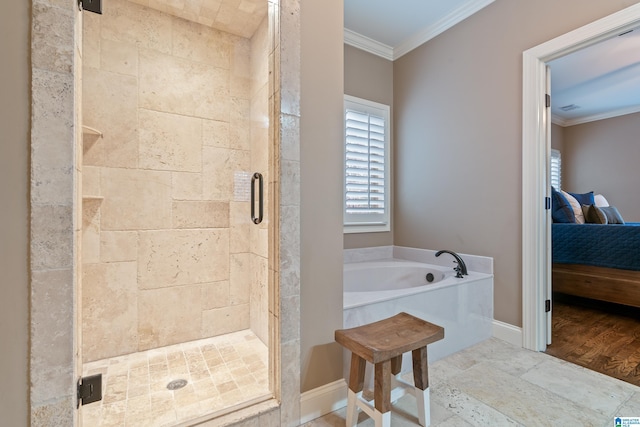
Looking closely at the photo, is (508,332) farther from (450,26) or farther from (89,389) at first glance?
(450,26)

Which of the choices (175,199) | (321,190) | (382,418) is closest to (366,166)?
(321,190)

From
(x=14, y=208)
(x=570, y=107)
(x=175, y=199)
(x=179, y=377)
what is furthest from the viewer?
(x=570, y=107)

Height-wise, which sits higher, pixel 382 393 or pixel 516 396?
pixel 382 393

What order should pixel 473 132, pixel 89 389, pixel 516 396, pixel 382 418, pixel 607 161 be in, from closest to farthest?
1. pixel 89 389
2. pixel 382 418
3. pixel 516 396
4. pixel 473 132
5. pixel 607 161

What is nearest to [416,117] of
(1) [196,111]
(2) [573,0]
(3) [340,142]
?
(2) [573,0]

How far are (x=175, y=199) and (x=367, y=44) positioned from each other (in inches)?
97.3

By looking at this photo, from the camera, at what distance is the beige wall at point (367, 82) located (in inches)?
118

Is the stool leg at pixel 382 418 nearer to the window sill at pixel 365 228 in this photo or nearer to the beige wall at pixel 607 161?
the window sill at pixel 365 228

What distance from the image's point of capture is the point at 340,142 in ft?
5.08

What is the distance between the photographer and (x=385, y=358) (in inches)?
47.9

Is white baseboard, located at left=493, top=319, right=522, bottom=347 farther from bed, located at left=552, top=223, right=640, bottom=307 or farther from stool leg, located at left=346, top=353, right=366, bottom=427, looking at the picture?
stool leg, located at left=346, top=353, right=366, bottom=427

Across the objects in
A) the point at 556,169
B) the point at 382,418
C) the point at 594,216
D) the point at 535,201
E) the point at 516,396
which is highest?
the point at 556,169

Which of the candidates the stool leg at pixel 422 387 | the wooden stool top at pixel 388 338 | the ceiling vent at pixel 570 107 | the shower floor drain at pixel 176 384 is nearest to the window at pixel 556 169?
the ceiling vent at pixel 570 107

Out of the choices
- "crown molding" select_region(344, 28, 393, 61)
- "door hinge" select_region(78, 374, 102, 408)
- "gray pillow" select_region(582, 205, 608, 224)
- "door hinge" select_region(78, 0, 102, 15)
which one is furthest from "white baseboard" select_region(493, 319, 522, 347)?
"door hinge" select_region(78, 0, 102, 15)
